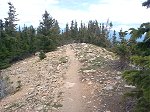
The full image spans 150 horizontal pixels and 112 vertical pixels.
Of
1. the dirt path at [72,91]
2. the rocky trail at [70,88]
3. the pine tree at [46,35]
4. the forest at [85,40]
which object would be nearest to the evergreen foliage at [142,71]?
the forest at [85,40]

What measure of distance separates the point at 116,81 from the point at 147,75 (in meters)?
15.0

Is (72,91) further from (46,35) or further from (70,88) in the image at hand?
(46,35)

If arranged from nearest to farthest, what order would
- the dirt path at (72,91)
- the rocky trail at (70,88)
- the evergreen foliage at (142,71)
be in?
the evergreen foliage at (142,71)
the dirt path at (72,91)
the rocky trail at (70,88)

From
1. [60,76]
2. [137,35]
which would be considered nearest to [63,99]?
[60,76]

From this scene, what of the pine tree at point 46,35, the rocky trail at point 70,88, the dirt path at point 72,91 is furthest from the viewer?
the pine tree at point 46,35

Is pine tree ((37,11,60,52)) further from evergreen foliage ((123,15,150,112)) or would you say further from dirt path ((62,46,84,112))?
evergreen foliage ((123,15,150,112))

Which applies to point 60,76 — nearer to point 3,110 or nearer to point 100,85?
point 100,85

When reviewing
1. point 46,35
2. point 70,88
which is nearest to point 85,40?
point 46,35

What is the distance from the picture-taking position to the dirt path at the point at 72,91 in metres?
20.3

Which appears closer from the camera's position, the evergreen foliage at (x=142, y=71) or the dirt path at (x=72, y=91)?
the evergreen foliage at (x=142, y=71)

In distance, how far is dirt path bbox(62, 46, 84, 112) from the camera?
20.3 meters

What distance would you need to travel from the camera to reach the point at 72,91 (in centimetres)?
2380

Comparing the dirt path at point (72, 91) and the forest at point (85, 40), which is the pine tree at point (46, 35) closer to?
the forest at point (85, 40)

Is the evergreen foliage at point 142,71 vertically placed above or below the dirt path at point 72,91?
above
